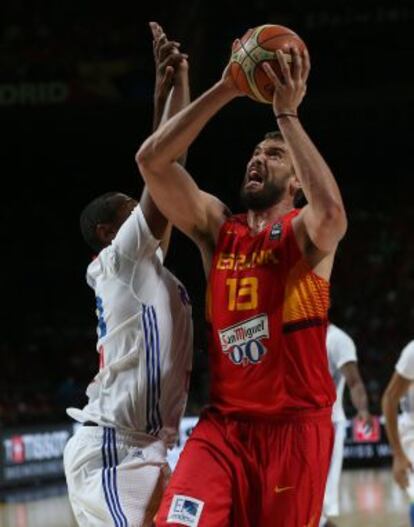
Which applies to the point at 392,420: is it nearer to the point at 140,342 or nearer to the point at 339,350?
the point at 140,342

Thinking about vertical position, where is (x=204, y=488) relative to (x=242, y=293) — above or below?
below

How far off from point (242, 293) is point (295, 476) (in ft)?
2.26

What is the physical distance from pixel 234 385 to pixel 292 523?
1.76ft

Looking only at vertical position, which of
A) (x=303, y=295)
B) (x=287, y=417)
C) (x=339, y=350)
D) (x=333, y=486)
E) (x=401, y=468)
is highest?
(x=303, y=295)

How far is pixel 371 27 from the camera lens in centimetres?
2042

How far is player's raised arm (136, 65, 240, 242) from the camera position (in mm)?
4141

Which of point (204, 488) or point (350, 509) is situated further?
point (350, 509)

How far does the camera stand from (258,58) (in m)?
4.07

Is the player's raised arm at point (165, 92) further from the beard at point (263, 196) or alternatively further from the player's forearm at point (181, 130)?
the beard at point (263, 196)

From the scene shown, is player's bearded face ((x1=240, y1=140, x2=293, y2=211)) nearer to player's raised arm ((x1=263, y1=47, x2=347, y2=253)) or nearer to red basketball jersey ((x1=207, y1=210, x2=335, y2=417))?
red basketball jersey ((x1=207, y1=210, x2=335, y2=417))

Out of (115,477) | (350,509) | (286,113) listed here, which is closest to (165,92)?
(286,113)

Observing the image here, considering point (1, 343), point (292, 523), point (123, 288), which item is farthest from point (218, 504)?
point (1, 343)

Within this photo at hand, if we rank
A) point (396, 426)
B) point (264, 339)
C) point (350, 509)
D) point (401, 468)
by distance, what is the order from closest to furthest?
1. point (264, 339)
2. point (401, 468)
3. point (396, 426)
4. point (350, 509)

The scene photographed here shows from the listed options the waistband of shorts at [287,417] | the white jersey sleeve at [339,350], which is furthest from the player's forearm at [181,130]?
the white jersey sleeve at [339,350]
